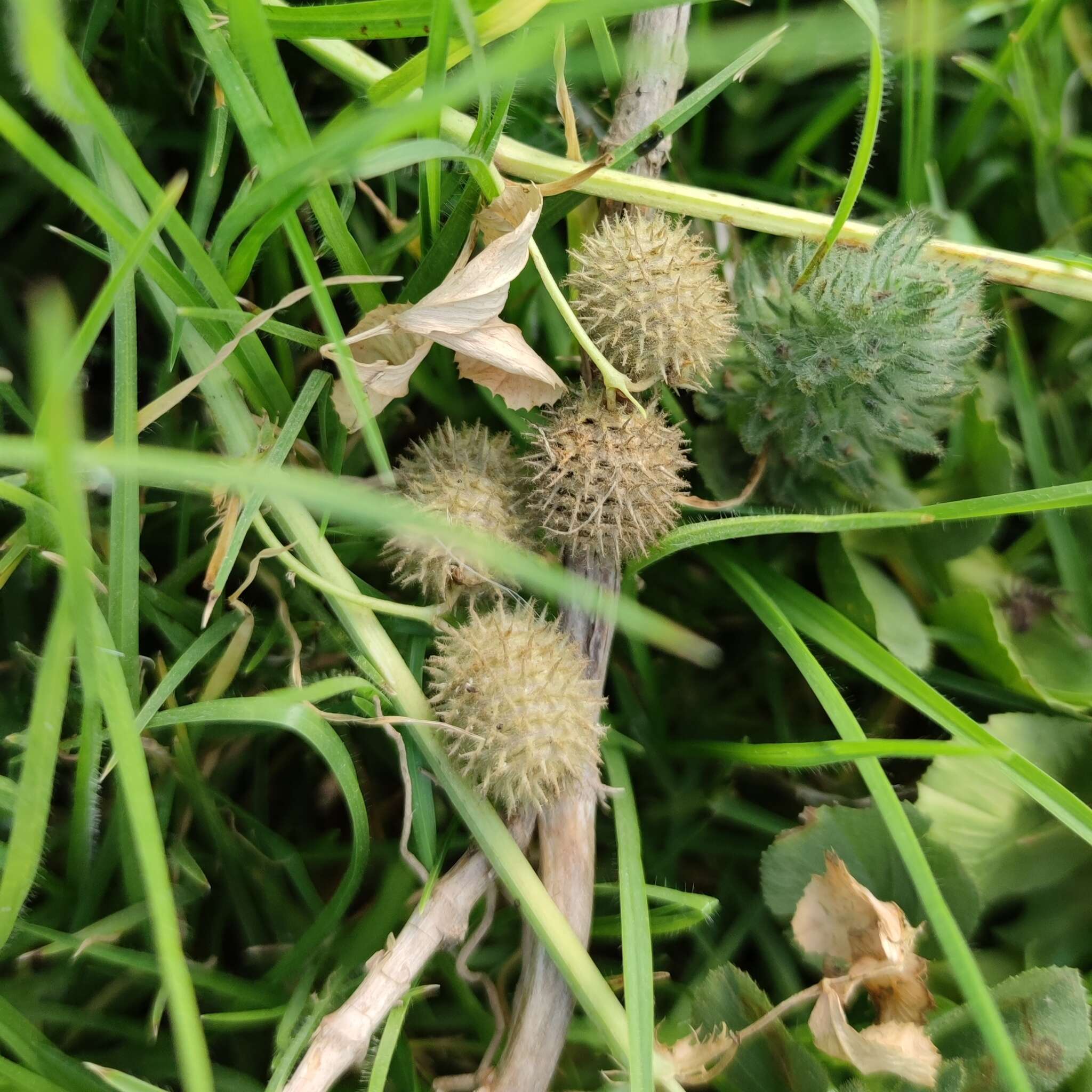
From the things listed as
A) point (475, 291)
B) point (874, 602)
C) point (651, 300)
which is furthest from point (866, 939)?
point (475, 291)

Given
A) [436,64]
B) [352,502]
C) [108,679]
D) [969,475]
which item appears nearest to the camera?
[352,502]

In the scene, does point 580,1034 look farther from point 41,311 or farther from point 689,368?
point 41,311

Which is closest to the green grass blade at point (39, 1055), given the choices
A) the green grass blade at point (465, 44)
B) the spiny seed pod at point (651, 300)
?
the spiny seed pod at point (651, 300)

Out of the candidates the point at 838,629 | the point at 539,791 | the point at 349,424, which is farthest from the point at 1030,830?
the point at 349,424

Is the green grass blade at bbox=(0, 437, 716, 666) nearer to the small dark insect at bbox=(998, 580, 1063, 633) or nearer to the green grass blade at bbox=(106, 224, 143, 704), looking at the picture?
the green grass blade at bbox=(106, 224, 143, 704)

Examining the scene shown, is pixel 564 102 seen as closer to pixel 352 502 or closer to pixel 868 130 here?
pixel 868 130
